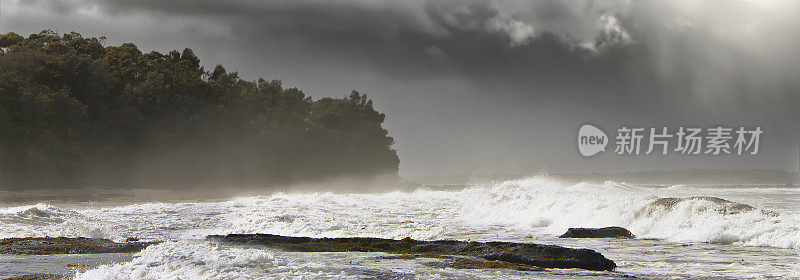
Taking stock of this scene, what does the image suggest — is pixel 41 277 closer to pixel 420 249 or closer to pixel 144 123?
pixel 420 249

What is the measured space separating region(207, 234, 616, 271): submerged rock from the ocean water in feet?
1.80

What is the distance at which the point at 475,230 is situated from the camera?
21906 mm

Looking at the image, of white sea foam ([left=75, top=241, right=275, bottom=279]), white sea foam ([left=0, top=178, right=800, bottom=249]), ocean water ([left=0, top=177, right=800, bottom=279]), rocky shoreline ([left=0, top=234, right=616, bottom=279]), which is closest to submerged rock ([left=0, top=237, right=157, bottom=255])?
rocky shoreline ([left=0, top=234, right=616, bottom=279])

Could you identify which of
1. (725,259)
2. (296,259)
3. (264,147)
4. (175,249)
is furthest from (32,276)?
(264,147)

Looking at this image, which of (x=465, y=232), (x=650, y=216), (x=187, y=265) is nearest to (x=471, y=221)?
(x=465, y=232)

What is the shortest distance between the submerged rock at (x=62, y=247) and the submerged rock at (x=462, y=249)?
200cm

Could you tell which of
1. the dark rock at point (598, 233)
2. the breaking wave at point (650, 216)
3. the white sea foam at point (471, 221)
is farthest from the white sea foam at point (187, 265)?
the breaking wave at point (650, 216)

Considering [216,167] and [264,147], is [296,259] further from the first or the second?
[264,147]

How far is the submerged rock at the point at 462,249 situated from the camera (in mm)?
11531

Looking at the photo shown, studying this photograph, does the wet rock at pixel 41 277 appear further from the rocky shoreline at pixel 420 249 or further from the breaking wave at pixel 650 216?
the breaking wave at pixel 650 216

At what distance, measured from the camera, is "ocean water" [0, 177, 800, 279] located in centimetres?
1047

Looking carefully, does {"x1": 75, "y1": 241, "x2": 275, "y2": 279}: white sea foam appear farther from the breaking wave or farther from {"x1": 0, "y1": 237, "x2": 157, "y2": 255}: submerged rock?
the breaking wave

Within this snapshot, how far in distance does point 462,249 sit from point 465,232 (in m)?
7.57

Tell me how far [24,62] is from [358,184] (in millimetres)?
59466
